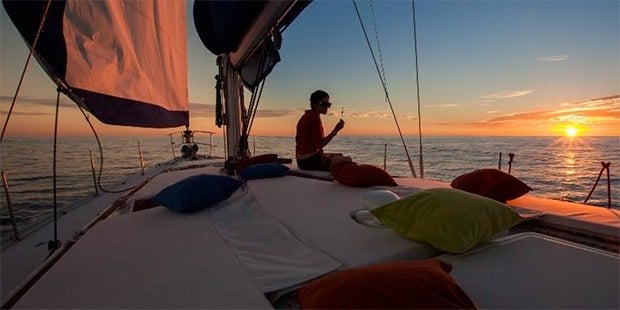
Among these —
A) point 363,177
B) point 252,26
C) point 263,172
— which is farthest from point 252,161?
point 363,177

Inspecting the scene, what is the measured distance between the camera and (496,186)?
2088 mm

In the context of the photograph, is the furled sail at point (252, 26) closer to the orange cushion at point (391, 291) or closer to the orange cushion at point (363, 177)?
the orange cushion at point (363, 177)

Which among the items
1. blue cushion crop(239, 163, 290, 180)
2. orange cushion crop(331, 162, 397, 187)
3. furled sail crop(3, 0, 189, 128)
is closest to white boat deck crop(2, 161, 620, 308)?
orange cushion crop(331, 162, 397, 187)

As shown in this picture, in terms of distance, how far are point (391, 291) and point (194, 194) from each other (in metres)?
1.50

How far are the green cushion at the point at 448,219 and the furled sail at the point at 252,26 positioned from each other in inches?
61.3

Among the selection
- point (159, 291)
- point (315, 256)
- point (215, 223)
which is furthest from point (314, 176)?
point (159, 291)

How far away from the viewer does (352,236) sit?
1.44 meters

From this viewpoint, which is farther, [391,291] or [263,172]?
[263,172]

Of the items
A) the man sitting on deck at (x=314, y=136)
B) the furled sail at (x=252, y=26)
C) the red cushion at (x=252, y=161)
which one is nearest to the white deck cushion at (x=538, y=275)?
the furled sail at (x=252, y=26)

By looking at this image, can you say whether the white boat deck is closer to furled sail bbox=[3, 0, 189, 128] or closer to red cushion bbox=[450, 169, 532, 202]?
red cushion bbox=[450, 169, 532, 202]

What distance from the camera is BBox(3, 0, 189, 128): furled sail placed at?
1.66 meters

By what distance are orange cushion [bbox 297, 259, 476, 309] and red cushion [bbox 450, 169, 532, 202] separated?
1411mm

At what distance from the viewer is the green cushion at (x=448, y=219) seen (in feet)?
4.02

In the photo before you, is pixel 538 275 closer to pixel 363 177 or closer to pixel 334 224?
pixel 334 224
